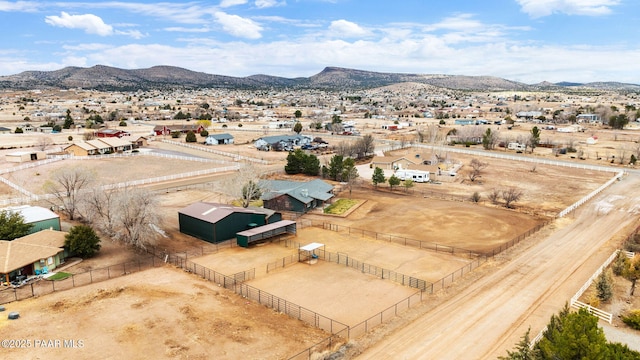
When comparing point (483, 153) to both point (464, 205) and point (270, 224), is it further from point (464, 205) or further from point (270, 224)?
point (270, 224)

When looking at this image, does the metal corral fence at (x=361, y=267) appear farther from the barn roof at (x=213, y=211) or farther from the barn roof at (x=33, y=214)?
the barn roof at (x=33, y=214)

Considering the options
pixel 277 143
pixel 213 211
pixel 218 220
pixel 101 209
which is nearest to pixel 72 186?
pixel 101 209

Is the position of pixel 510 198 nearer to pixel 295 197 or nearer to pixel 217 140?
pixel 295 197

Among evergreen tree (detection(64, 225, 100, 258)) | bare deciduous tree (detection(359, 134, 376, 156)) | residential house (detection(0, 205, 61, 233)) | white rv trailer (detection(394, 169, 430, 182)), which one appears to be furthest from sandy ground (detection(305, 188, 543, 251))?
bare deciduous tree (detection(359, 134, 376, 156))

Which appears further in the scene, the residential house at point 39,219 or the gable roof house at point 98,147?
the gable roof house at point 98,147

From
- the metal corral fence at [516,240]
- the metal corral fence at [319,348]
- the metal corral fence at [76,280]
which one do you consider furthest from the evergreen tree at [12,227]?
the metal corral fence at [516,240]

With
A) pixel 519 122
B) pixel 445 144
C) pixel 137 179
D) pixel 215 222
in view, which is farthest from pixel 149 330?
pixel 519 122
